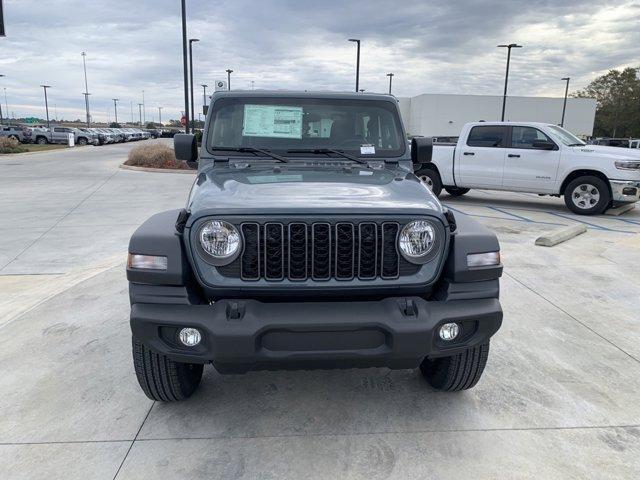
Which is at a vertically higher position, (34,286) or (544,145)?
(544,145)

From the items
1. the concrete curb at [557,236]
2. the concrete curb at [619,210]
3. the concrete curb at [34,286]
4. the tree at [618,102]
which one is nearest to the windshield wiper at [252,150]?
the concrete curb at [34,286]

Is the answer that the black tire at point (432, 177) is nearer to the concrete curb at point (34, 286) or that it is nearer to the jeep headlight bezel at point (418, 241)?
the concrete curb at point (34, 286)

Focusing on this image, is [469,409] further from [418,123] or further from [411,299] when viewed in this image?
[418,123]

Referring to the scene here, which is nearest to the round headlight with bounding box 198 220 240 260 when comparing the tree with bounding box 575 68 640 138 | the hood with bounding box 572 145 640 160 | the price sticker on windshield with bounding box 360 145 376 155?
the price sticker on windshield with bounding box 360 145 376 155

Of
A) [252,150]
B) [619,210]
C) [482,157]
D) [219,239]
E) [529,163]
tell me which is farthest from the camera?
[482,157]

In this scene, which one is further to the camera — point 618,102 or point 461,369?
point 618,102

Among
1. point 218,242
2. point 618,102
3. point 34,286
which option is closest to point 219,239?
point 218,242

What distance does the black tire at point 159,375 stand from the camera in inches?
117

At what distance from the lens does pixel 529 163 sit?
10734 millimetres

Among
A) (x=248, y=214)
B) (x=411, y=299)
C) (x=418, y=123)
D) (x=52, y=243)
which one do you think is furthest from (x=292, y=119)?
(x=418, y=123)

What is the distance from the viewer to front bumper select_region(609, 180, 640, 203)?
9.84 metres

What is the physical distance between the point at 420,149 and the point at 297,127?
1004mm

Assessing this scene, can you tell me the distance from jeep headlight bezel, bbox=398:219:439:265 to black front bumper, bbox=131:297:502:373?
0.23 metres

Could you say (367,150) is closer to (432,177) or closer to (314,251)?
(314,251)
